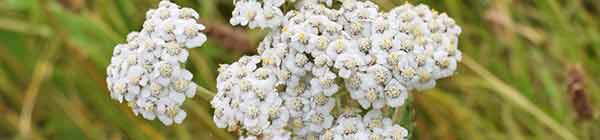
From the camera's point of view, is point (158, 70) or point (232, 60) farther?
point (232, 60)

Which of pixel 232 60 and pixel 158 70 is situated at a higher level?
pixel 232 60

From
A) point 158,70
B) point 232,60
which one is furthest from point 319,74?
point 232,60

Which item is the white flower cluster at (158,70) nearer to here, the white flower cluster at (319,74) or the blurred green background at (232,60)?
the white flower cluster at (319,74)

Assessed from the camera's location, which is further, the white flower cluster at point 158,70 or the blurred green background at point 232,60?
the blurred green background at point 232,60

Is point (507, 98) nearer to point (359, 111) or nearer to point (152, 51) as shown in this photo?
point (359, 111)

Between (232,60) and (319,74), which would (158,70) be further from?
(232,60)

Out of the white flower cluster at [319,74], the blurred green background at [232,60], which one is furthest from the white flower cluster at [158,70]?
the blurred green background at [232,60]

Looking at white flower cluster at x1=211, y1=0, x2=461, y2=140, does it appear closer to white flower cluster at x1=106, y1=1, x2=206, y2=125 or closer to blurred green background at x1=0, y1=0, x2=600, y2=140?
white flower cluster at x1=106, y1=1, x2=206, y2=125
